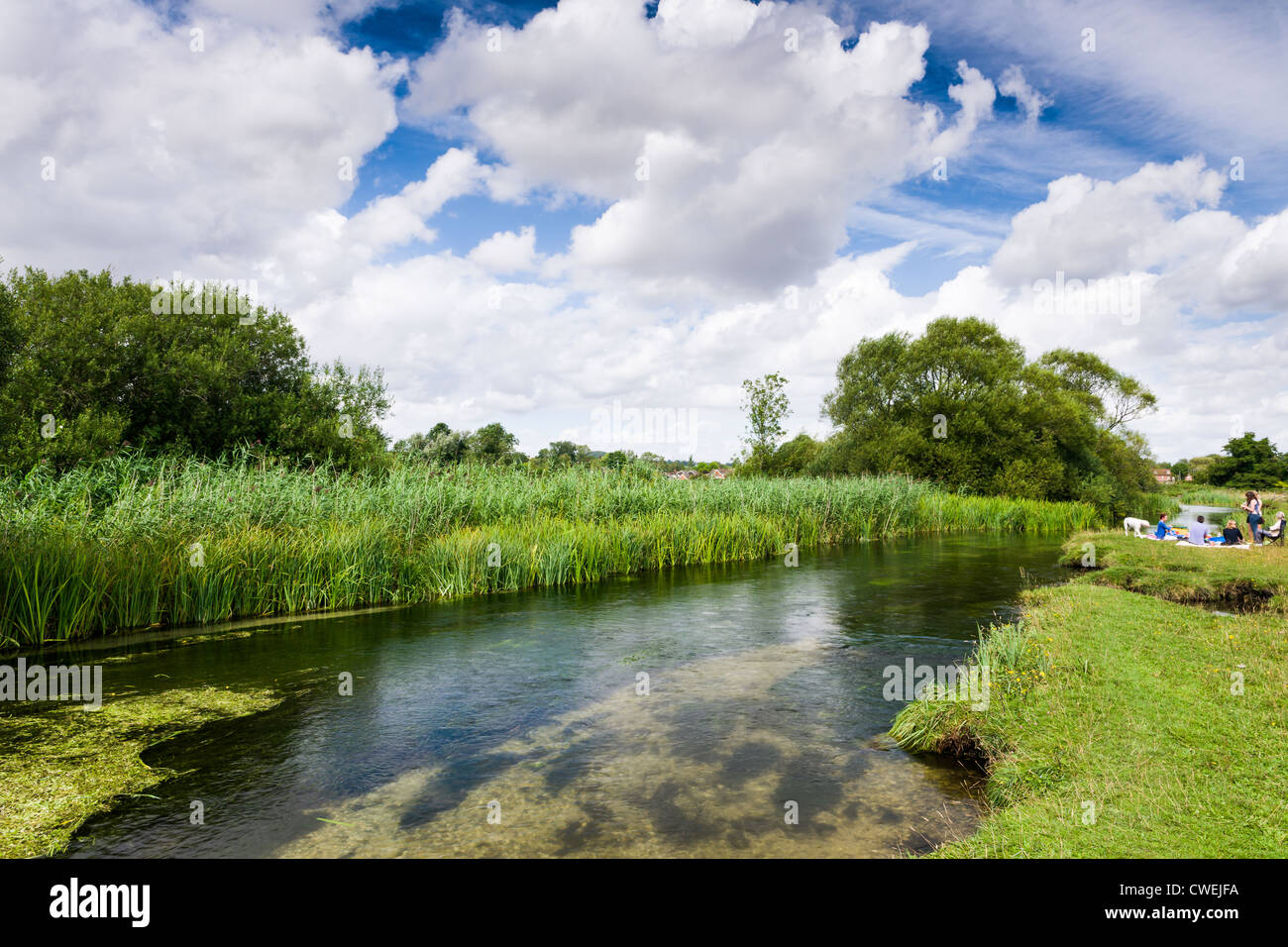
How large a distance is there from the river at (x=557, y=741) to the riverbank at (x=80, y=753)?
24 cm

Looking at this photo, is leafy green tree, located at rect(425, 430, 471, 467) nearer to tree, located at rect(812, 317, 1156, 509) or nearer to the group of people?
tree, located at rect(812, 317, 1156, 509)

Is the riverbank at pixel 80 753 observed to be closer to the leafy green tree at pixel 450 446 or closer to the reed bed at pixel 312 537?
the reed bed at pixel 312 537

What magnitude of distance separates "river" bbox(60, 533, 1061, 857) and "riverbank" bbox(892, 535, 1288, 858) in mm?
487

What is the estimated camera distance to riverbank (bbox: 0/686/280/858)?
4.73 metres

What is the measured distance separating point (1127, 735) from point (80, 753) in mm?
8690

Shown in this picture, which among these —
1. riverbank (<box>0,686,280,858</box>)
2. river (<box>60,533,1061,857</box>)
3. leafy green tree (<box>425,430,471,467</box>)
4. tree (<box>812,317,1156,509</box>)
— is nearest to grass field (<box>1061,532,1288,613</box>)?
river (<box>60,533,1061,857</box>)

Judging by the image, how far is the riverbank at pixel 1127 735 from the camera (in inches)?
149

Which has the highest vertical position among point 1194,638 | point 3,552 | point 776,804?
point 3,552

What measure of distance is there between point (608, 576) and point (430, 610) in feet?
16.7

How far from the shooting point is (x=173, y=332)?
2136cm

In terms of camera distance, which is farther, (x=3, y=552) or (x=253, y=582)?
(x=253, y=582)

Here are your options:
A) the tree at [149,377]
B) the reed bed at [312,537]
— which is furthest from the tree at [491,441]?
the reed bed at [312,537]
